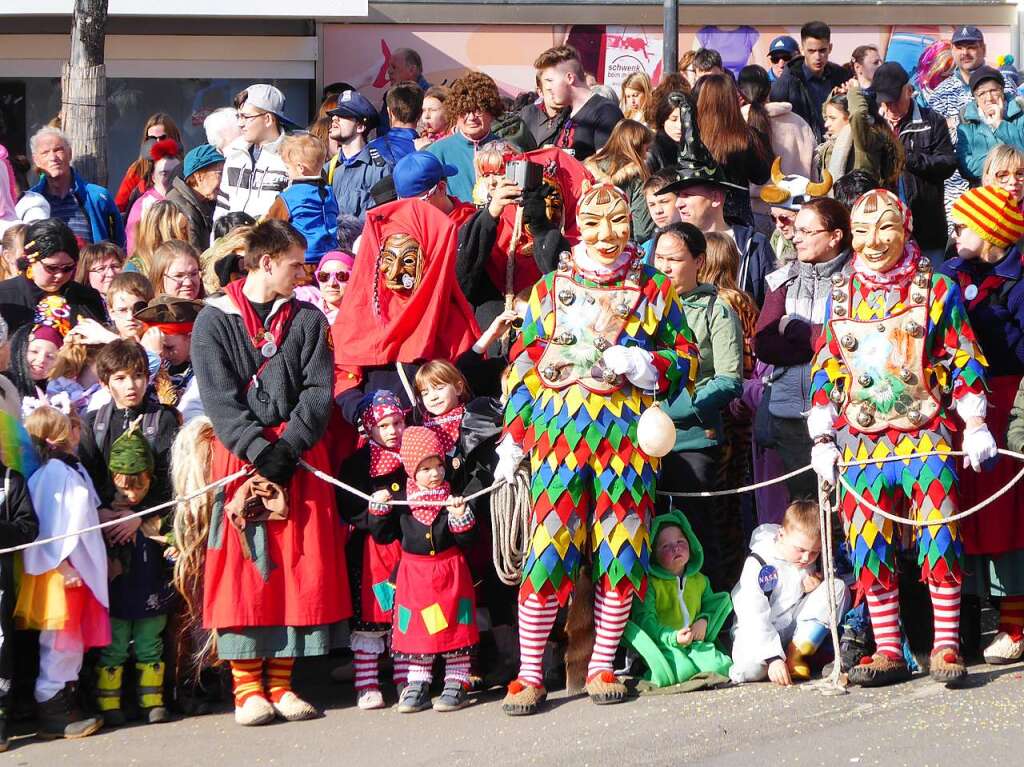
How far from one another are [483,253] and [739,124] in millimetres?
2808

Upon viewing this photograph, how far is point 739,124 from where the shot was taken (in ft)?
32.5

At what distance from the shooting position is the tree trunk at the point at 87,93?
11.8m

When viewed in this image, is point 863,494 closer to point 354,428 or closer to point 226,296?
point 354,428

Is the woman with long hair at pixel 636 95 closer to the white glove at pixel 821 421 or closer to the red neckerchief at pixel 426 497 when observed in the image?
the white glove at pixel 821 421

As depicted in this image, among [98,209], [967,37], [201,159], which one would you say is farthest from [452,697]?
[967,37]

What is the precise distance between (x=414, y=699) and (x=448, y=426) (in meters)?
1.09

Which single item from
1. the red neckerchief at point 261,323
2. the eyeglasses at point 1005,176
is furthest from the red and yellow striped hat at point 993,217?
the red neckerchief at point 261,323

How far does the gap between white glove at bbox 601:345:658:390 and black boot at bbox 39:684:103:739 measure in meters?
2.40

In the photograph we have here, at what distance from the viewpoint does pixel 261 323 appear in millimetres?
6902

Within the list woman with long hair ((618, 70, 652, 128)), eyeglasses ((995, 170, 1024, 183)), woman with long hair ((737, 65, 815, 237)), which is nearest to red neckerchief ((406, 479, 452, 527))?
eyeglasses ((995, 170, 1024, 183))

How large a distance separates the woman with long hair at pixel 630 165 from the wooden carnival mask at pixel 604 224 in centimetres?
219

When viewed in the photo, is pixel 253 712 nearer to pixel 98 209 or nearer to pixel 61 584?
pixel 61 584

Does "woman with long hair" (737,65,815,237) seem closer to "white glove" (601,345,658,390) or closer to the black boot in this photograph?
"white glove" (601,345,658,390)

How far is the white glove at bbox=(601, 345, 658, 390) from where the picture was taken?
660cm
